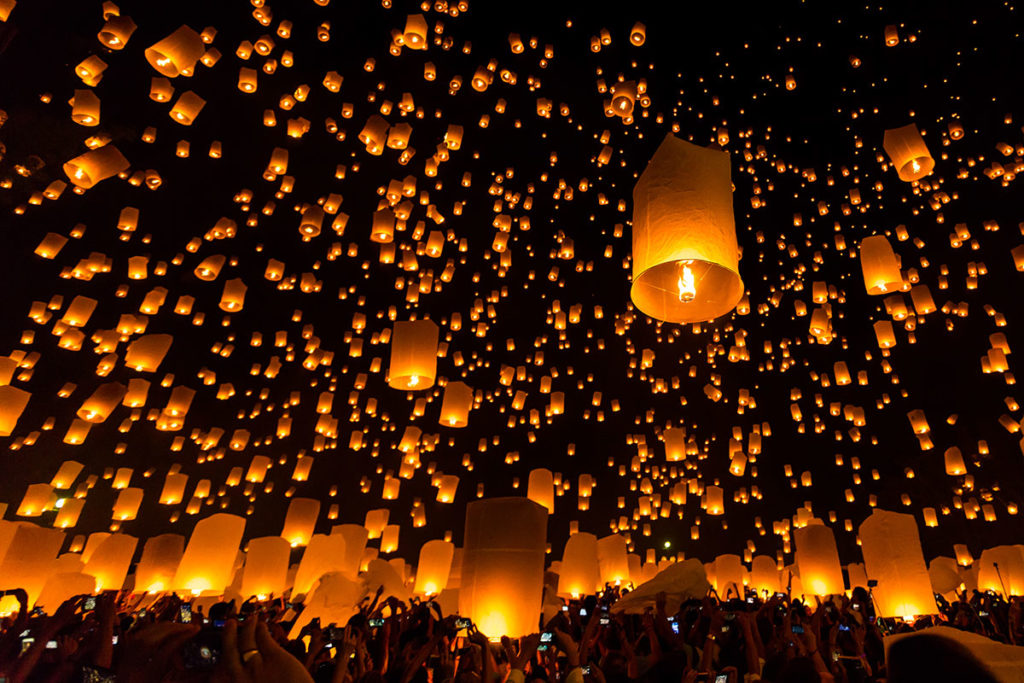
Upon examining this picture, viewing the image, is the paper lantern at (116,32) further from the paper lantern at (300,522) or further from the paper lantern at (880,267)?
the paper lantern at (300,522)

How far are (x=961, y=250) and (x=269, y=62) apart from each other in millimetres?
11518

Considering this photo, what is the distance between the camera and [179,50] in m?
5.27

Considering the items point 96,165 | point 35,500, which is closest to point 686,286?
point 96,165

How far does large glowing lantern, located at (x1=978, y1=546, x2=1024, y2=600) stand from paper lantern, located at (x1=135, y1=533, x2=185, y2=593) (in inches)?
447

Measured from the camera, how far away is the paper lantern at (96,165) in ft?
19.4

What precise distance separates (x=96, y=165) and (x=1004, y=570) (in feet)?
41.1

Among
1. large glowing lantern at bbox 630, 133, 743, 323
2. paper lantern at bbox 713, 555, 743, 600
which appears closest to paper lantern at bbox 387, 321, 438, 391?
large glowing lantern at bbox 630, 133, 743, 323

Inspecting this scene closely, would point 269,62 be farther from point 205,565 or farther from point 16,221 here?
point 205,565

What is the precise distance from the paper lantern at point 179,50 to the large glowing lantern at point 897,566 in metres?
7.67

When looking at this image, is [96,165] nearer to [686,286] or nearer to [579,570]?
[686,286]

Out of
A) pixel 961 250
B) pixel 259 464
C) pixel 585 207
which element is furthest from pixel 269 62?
pixel 961 250

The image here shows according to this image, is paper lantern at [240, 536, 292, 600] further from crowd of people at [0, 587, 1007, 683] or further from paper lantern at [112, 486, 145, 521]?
paper lantern at [112, 486, 145, 521]

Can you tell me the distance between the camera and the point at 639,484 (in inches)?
578

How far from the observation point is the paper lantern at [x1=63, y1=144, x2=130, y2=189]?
5.92m
